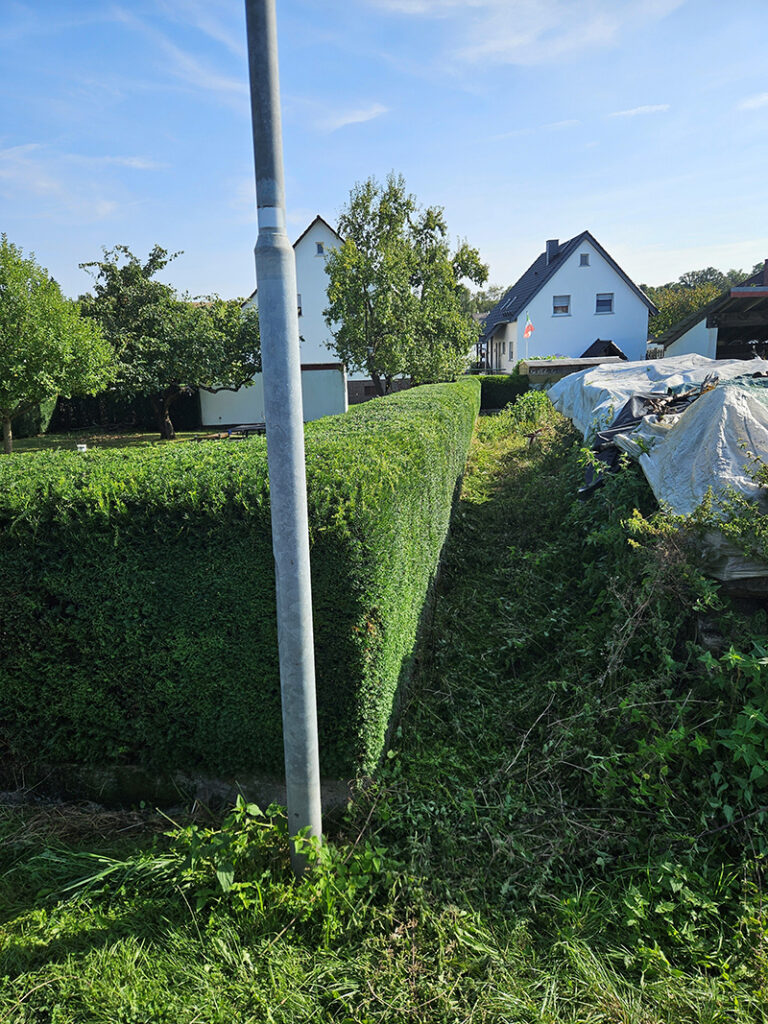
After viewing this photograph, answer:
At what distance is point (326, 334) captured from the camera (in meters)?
32.8

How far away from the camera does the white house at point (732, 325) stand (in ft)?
76.4

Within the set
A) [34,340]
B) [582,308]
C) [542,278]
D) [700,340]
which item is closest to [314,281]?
[542,278]

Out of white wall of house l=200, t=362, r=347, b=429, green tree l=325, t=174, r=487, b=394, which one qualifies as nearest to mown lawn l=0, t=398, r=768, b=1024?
green tree l=325, t=174, r=487, b=394

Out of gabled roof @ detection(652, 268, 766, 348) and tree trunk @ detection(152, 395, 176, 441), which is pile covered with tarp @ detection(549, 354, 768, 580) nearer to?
gabled roof @ detection(652, 268, 766, 348)

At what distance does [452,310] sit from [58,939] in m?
19.2

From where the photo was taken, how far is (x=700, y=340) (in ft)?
84.2

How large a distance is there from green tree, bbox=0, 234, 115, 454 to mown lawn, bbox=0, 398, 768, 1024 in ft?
55.9

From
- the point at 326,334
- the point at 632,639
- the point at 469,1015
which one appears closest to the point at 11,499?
the point at 469,1015

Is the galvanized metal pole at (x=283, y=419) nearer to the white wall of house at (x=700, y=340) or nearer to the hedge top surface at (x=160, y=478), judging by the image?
the hedge top surface at (x=160, y=478)

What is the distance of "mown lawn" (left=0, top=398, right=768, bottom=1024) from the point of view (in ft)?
7.93

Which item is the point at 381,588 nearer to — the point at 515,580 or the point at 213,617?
the point at 213,617

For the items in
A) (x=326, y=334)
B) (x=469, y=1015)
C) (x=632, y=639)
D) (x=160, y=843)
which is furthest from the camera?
(x=326, y=334)

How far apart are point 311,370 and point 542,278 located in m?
17.4

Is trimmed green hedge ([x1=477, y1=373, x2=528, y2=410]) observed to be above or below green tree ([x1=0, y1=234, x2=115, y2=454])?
below
